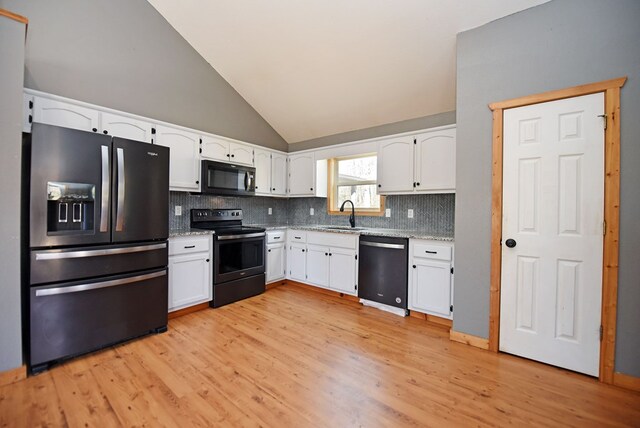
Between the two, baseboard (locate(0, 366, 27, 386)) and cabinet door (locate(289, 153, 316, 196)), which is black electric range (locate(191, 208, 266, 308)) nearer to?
cabinet door (locate(289, 153, 316, 196))

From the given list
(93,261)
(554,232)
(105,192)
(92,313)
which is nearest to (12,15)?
(105,192)

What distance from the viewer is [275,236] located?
161 inches

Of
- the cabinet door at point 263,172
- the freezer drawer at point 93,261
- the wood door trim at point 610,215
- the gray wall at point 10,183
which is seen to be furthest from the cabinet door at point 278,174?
the wood door trim at point 610,215

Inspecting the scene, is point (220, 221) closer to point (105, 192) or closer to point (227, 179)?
point (227, 179)

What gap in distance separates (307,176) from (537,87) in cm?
297

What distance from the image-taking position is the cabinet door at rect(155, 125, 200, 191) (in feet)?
10.2

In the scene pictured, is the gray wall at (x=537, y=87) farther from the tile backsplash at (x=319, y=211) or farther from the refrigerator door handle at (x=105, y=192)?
the refrigerator door handle at (x=105, y=192)

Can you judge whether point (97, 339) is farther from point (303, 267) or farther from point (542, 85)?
point (542, 85)

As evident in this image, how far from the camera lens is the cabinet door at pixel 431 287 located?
2.80 m

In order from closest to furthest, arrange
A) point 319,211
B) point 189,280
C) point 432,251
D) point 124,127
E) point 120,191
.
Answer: point 120,191 < point 124,127 < point 432,251 < point 189,280 < point 319,211

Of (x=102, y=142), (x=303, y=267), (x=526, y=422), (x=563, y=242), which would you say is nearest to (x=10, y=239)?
(x=102, y=142)

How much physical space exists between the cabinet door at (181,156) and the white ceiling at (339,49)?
1.19m

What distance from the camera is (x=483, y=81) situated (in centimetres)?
239

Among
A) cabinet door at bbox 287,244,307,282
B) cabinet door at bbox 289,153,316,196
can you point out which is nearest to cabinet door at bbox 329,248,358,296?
cabinet door at bbox 287,244,307,282
